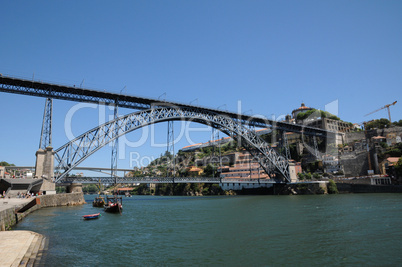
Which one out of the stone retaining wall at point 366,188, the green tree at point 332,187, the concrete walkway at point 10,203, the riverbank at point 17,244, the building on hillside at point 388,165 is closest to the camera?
the riverbank at point 17,244

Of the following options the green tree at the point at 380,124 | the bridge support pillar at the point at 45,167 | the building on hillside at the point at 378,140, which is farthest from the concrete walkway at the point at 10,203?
the green tree at the point at 380,124

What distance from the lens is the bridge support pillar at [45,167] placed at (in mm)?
28688

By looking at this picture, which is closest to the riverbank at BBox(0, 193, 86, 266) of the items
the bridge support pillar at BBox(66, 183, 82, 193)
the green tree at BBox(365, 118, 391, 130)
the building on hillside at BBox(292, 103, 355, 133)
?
the bridge support pillar at BBox(66, 183, 82, 193)

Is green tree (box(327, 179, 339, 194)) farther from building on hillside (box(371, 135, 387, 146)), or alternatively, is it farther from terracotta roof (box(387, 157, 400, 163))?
building on hillside (box(371, 135, 387, 146))

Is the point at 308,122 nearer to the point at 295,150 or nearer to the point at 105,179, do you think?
the point at 295,150

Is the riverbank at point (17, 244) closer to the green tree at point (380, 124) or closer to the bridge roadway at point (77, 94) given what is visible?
the bridge roadway at point (77, 94)

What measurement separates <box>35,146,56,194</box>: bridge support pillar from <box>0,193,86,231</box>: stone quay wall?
3.81 ft

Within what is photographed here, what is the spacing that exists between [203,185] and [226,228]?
190ft

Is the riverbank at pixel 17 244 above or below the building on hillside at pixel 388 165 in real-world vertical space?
below

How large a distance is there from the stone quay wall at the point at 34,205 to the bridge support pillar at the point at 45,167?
1.16m

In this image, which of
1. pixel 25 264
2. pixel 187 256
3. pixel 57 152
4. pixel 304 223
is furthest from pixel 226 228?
pixel 57 152

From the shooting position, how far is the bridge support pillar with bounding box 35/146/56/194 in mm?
28688

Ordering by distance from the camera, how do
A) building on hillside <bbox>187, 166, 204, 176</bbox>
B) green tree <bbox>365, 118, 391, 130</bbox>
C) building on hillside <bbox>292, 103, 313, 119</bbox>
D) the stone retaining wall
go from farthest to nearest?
building on hillside <bbox>292, 103, 313, 119</bbox> → building on hillside <bbox>187, 166, 204, 176</bbox> → green tree <bbox>365, 118, 391, 130</bbox> → the stone retaining wall

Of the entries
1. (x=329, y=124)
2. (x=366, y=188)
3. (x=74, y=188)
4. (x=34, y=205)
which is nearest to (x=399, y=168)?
(x=366, y=188)
